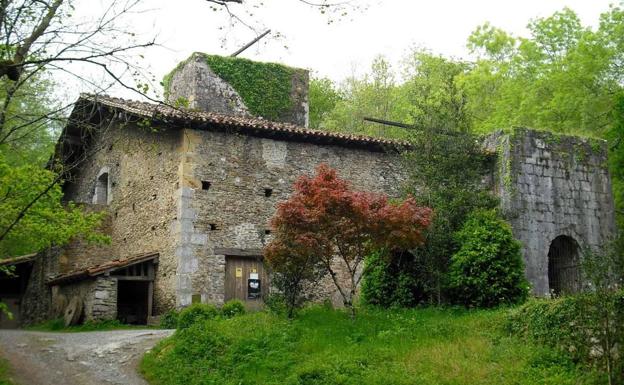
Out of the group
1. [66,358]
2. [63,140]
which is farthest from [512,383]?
[63,140]

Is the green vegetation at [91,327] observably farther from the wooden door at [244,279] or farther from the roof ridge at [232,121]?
the roof ridge at [232,121]

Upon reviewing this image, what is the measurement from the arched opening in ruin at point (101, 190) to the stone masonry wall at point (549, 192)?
496 inches

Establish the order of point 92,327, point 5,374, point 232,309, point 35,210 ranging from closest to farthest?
point 5,374, point 35,210, point 232,309, point 92,327

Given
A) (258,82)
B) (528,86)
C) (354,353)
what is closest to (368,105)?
(528,86)

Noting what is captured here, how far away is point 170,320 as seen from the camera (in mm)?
17750

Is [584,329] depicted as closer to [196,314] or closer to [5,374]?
Result: [196,314]

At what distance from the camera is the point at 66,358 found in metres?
13.3

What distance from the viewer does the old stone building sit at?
59.8 feet

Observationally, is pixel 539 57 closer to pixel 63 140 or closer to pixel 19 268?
pixel 63 140

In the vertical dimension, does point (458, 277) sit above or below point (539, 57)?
below

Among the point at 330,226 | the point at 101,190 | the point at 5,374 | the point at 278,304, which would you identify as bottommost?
the point at 5,374

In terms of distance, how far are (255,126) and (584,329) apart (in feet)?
34.5

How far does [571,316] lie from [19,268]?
20.0 meters

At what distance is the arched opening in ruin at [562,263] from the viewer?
19.0m
